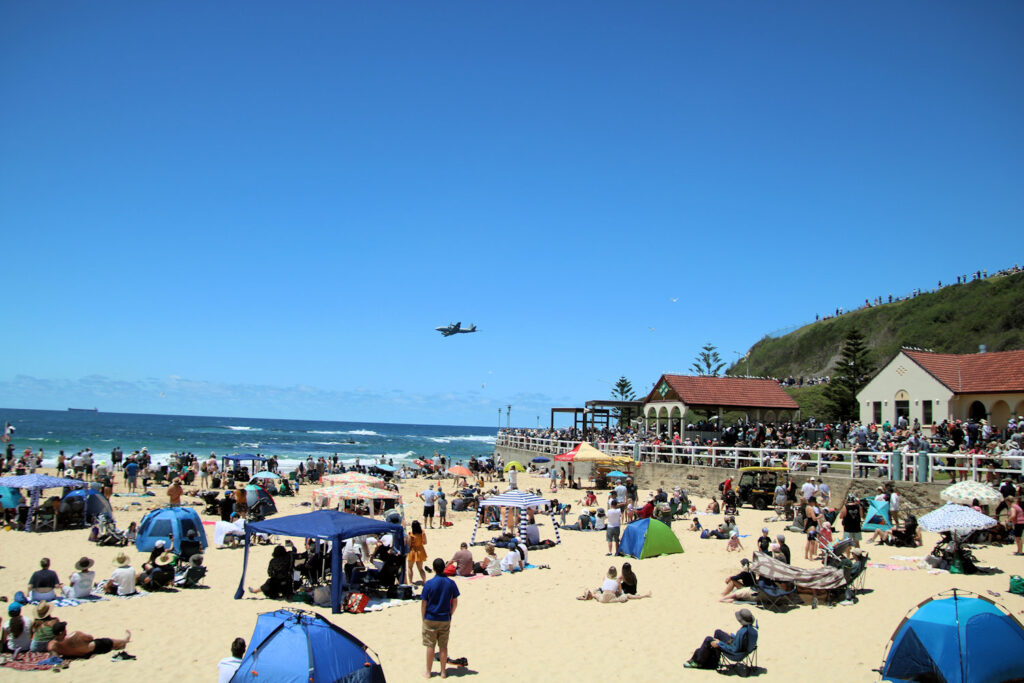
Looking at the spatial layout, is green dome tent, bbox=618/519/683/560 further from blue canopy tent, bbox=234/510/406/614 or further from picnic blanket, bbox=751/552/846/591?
blue canopy tent, bbox=234/510/406/614

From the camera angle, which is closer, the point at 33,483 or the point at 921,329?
the point at 33,483

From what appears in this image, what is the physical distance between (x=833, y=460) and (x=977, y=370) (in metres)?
7.99

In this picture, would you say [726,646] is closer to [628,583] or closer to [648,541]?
[628,583]

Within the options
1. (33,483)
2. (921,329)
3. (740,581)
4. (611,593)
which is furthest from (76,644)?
(921,329)

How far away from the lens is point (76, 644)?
8.53 meters

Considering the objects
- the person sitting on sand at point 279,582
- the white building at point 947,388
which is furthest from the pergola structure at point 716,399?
Answer: the person sitting on sand at point 279,582

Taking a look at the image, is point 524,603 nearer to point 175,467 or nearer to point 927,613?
point 927,613

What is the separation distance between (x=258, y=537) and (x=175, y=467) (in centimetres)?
1851

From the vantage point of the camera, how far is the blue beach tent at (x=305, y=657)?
676 centimetres

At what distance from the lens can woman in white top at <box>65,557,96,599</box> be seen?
1103cm

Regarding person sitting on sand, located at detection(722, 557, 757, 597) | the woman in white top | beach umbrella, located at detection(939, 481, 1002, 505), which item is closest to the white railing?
beach umbrella, located at detection(939, 481, 1002, 505)

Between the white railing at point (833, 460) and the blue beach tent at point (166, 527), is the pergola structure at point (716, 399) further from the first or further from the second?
the blue beach tent at point (166, 527)

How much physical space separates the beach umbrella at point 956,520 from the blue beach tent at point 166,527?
45.9ft

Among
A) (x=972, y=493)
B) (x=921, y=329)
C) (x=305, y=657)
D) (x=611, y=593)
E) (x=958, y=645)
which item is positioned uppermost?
(x=921, y=329)
